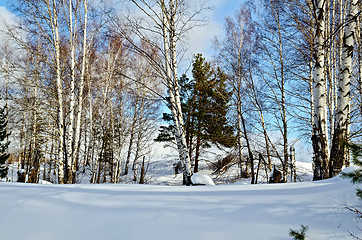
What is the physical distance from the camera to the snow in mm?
1615

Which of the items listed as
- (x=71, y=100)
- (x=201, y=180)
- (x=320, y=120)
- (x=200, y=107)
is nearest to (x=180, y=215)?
(x=201, y=180)

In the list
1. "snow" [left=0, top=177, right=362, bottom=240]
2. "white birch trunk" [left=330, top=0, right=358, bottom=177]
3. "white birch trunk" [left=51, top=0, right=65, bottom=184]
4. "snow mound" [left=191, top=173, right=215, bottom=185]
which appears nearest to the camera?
"snow" [left=0, top=177, right=362, bottom=240]

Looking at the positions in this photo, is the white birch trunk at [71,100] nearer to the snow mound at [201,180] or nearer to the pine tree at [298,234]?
the snow mound at [201,180]

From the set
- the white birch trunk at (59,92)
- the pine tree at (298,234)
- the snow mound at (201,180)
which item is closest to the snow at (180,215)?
the pine tree at (298,234)

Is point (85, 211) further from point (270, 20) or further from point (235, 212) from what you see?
point (270, 20)

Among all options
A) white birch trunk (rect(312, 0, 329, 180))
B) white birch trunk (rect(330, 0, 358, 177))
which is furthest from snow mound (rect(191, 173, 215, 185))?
white birch trunk (rect(330, 0, 358, 177))

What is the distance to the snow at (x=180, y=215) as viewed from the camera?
5.30 ft

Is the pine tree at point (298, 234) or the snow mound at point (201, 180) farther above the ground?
the pine tree at point (298, 234)

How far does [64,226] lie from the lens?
1729 mm

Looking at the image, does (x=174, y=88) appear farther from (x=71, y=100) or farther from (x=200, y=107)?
(x=200, y=107)

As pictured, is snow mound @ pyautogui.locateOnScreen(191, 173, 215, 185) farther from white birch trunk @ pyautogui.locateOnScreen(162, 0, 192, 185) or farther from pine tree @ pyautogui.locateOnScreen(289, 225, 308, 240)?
pine tree @ pyautogui.locateOnScreen(289, 225, 308, 240)

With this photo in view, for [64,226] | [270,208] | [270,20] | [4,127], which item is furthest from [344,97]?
[4,127]

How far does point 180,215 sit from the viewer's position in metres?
1.83

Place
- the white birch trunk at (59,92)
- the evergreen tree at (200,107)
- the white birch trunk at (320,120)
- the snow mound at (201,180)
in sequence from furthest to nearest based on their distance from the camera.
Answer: the evergreen tree at (200,107)
the white birch trunk at (59,92)
the snow mound at (201,180)
the white birch trunk at (320,120)
